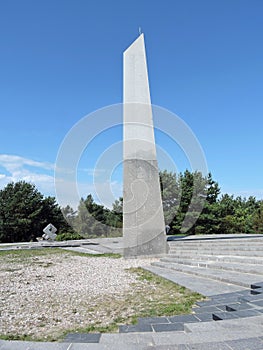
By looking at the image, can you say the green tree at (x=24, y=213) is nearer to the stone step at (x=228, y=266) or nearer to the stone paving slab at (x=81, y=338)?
the stone step at (x=228, y=266)

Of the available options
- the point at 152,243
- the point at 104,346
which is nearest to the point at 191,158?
the point at 152,243

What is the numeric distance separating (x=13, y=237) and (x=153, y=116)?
86.4 feet

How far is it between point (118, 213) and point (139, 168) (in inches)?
728

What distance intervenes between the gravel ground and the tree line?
13.6m

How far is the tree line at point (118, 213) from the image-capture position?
2411cm

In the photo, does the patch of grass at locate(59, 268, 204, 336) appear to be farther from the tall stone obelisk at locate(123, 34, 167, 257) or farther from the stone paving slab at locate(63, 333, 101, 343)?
the tall stone obelisk at locate(123, 34, 167, 257)

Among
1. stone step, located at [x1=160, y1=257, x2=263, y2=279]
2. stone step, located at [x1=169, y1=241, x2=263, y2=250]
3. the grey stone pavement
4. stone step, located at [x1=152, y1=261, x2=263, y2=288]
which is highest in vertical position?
stone step, located at [x1=169, y1=241, x2=263, y2=250]

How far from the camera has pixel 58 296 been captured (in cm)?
462

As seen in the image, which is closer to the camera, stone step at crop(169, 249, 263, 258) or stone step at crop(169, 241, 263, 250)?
stone step at crop(169, 249, 263, 258)

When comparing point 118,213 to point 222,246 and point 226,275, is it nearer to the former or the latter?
point 222,246

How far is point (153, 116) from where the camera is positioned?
385 inches

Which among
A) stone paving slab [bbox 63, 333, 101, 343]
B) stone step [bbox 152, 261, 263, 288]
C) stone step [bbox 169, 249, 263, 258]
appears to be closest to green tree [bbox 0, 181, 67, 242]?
stone step [bbox 169, 249, 263, 258]

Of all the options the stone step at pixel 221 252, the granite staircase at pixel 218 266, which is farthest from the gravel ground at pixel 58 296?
the stone step at pixel 221 252

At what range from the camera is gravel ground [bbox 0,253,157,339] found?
129 inches
